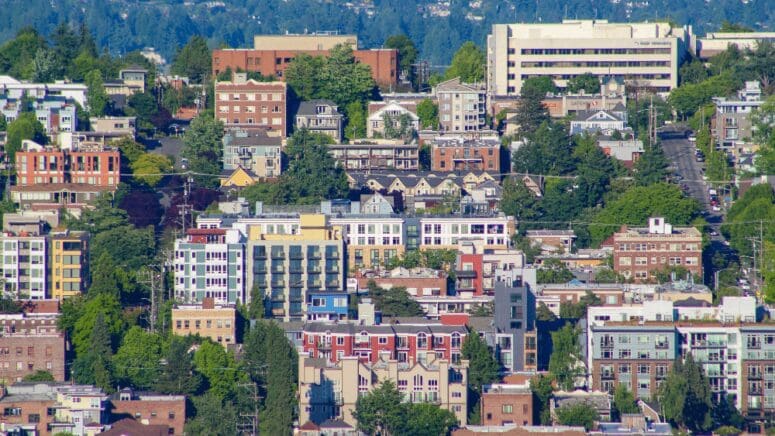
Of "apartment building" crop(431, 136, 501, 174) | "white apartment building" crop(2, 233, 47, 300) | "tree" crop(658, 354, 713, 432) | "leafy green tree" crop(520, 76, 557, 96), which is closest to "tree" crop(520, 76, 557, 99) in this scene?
"leafy green tree" crop(520, 76, 557, 96)

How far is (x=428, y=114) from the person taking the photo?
98938mm

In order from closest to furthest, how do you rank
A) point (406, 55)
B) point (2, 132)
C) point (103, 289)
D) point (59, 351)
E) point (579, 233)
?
point (59, 351)
point (103, 289)
point (579, 233)
point (2, 132)
point (406, 55)

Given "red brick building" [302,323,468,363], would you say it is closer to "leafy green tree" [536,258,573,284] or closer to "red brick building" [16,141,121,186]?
"leafy green tree" [536,258,573,284]

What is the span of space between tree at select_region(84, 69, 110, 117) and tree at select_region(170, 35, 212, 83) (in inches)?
280

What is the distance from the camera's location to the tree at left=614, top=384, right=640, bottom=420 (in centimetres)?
6488

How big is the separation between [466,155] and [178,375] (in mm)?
27709

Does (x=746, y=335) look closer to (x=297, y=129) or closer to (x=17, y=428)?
(x=17, y=428)

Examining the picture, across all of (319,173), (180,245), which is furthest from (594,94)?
(180,245)

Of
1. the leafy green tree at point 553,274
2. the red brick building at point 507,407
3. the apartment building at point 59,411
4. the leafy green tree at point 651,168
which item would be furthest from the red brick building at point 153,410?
the leafy green tree at point 651,168

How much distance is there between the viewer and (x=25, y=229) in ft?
256

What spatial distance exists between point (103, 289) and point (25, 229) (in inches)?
202

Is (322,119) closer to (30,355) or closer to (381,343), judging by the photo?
(30,355)

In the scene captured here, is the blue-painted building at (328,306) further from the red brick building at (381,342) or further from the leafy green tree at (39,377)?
the leafy green tree at (39,377)

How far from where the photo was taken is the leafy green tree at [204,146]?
295ft
